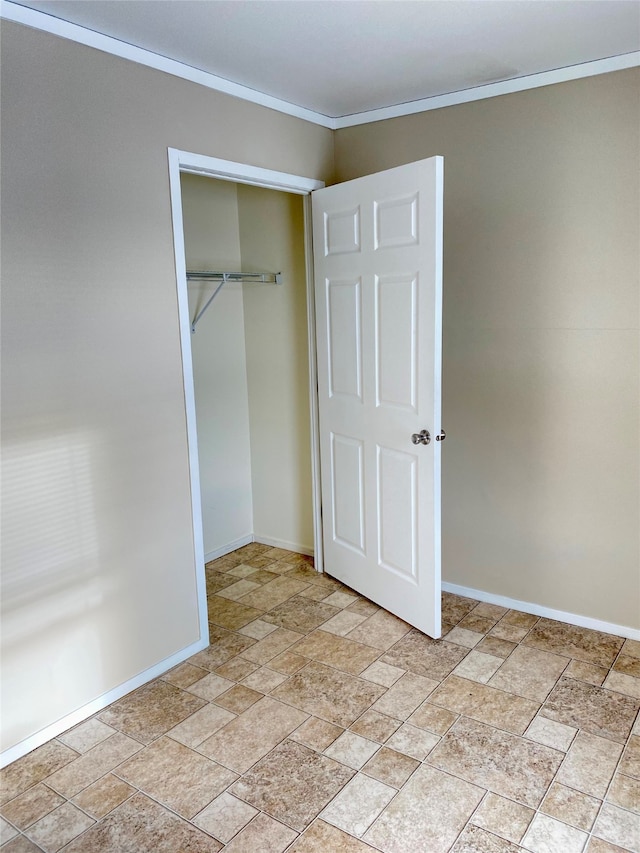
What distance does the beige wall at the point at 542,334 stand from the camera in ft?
8.75

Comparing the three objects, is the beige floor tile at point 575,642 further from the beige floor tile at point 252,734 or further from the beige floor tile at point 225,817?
the beige floor tile at point 225,817

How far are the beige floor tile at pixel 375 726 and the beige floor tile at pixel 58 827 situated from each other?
35.6 inches

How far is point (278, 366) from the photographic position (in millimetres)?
3869

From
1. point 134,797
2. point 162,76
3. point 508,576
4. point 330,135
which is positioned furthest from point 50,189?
point 508,576

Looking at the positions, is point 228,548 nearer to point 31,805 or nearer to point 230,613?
point 230,613

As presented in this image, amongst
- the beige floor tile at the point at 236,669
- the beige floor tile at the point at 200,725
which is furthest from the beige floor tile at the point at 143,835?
the beige floor tile at the point at 236,669

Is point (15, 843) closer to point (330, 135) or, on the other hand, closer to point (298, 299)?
point (298, 299)

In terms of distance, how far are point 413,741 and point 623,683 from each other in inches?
35.6

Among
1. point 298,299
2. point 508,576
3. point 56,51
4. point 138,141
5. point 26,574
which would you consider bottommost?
point 508,576

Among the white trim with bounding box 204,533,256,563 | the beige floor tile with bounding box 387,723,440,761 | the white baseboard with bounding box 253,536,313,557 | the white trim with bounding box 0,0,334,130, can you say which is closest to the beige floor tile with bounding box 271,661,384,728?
the beige floor tile with bounding box 387,723,440,761

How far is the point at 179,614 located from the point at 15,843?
1.02 metres

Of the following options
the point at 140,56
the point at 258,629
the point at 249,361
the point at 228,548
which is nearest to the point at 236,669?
the point at 258,629

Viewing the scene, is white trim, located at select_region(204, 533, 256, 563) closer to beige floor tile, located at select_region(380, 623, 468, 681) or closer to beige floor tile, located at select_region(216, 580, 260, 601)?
beige floor tile, located at select_region(216, 580, 260, 601)

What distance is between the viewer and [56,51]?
7.02ft
